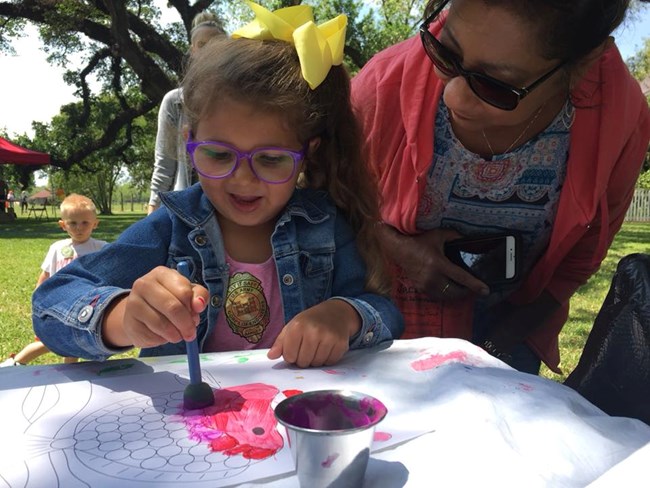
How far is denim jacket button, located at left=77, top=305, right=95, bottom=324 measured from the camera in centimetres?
103

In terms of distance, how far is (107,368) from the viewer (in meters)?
1.00

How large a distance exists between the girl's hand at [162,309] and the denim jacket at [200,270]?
0.38ft

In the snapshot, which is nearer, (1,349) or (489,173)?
(489,173)

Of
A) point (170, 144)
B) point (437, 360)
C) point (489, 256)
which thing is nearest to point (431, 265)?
point (489, 256)

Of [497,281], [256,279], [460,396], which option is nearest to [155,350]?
[256,279]

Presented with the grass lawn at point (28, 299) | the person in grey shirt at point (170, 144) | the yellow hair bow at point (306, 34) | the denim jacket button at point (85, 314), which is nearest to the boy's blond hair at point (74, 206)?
the person in grey shirt at point (170, 144)

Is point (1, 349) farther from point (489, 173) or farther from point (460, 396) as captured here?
point (460, 396)

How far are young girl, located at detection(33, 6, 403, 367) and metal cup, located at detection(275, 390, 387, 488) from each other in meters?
0.38

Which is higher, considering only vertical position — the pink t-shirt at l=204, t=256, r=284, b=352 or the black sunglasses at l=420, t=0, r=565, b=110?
the black sunglasses at l=420, t=0, r=565, b=110

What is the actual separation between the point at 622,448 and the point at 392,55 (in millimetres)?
1327

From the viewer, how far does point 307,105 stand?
1359 millimetres

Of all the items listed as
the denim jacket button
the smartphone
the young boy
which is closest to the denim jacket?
the denim jacket button

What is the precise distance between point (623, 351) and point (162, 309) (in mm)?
968

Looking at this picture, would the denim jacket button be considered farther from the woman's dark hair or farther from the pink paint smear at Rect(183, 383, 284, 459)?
the woman's dark hair
